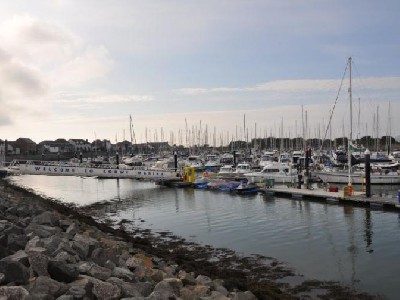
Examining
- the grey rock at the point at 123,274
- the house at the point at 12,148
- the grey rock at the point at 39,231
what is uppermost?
the house at the point at 12,148

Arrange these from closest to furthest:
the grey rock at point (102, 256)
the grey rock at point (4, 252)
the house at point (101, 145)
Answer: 1. the grey rock at point (4, 252)
2. the grey rock at point (102, 256)
3. the house at point (101, 145)

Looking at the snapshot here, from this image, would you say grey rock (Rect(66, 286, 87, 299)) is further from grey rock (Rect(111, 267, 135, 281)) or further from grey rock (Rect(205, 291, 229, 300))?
grey rock (Rect(205, 291, 229, 300))

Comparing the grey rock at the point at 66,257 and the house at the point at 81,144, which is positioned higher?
the house at the point at 81,144

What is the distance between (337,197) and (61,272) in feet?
93.7

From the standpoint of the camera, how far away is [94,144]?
177m

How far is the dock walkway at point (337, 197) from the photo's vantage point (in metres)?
30.8

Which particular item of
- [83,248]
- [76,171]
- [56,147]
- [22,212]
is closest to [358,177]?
[76,171]

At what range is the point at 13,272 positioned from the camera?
26.8ft

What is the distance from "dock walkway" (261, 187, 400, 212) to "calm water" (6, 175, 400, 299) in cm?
119

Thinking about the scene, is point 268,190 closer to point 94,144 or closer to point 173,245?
point 173,245

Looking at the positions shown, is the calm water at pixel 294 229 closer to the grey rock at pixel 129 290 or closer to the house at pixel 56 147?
the grey rock at pixel 129 290

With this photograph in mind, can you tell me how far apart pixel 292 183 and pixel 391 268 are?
104 feet

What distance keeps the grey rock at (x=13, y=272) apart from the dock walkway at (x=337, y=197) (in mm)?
27339

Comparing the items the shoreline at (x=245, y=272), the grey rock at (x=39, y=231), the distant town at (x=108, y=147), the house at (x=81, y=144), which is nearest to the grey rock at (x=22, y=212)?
the grey rock at (x=39, y=231)
